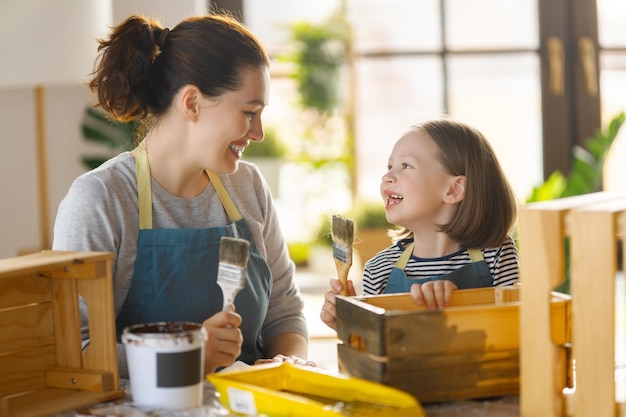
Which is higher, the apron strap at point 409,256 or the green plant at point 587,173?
the green plant at point 587,173

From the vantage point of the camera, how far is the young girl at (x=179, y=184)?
1.59 m

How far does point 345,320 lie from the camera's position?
128 cm

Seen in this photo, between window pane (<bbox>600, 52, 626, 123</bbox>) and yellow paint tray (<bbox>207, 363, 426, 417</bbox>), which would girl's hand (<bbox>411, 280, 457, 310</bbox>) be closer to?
yellow paint tray (<bbox>207, 363, 426, 417</bbox>)

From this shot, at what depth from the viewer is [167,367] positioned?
3.86 ft

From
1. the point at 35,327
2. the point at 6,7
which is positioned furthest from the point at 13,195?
the point at 35,327

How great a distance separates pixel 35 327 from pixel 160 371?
242mm

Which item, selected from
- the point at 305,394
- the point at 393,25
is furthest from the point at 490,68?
the point at 305,394

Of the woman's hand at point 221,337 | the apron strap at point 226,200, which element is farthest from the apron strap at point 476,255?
the woman's hand at point 221,337

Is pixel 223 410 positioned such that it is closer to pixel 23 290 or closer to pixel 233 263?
pixel 233 263

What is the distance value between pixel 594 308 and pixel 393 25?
3.97 metres

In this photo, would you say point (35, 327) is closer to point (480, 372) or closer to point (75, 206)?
point (75, 206)

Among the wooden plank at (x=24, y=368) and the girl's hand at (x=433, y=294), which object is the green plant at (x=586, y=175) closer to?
the girl's hand at (x=433, y=294)

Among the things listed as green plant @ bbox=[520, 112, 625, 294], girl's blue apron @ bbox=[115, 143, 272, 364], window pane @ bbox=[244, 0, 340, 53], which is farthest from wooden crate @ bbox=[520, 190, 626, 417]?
window pane @ bbox=[244, 0, 340, 53]

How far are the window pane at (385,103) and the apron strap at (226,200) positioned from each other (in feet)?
10.4
